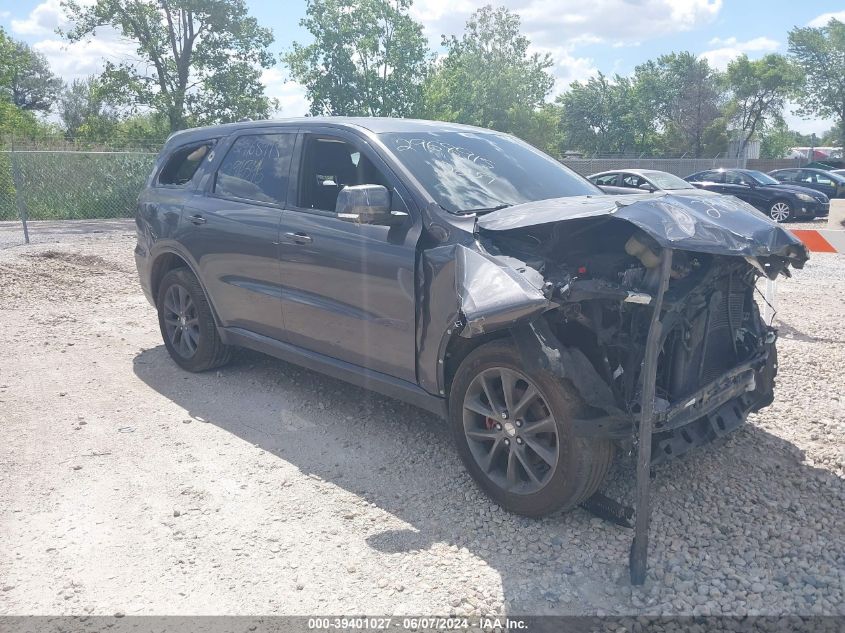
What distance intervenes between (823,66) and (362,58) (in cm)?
3858

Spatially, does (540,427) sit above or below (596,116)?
below

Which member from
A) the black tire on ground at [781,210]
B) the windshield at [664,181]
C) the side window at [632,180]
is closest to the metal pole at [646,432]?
the windshield at [664,181]

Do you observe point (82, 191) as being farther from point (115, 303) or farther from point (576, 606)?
point (576, 606)

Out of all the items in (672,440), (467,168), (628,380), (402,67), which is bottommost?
(672,440)

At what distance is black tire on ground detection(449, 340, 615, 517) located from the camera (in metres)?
3.38

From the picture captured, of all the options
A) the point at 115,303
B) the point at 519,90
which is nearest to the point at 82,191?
the point at 115,303

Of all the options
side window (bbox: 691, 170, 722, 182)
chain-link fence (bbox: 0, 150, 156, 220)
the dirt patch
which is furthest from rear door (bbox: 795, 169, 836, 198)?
the dirt patch

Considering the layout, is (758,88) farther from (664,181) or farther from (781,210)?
(664,181)

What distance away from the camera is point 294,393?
5.54 meters

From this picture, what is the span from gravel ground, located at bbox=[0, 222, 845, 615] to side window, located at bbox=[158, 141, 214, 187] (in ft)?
5.39

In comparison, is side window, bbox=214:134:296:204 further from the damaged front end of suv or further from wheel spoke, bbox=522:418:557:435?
wheel spoke, bbox=522:418:557:435

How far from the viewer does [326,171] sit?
4.89 meters

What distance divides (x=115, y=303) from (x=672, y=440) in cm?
Answer: 719

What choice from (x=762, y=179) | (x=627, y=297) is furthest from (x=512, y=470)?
(x=762, y=179)
